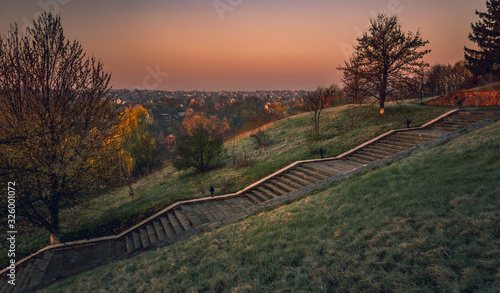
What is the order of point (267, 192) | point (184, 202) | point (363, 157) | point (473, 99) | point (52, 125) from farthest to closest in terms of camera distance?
point (473, 99) < point (363, 157) < point (184, 202) < point (267, 192) < point (52, 125)

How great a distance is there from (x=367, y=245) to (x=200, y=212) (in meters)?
8.17

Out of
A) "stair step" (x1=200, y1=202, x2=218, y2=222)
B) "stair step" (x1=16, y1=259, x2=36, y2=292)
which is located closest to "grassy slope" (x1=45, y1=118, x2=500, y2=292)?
"stair step" (x1=16, y1=259, x2=36, y2=292)

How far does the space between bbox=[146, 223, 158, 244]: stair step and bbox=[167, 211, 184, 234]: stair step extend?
0.82m

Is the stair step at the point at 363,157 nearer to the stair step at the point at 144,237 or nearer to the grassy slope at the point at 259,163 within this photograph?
the grassy slope at the point at 259,163

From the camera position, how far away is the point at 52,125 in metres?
8.43

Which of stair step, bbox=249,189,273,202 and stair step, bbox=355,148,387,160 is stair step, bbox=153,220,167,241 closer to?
stair step, bbox=249,189,273,202

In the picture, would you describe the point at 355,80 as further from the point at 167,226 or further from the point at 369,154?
the point at 167,226

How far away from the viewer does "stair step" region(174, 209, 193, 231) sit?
9.90 meters

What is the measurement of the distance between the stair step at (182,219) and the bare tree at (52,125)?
134 inches

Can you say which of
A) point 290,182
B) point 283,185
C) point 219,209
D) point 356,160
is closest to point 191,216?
point 219,209

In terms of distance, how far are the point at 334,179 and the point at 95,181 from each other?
10.2m

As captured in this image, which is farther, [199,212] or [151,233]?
[199,212]

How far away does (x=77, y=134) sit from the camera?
30.8ft

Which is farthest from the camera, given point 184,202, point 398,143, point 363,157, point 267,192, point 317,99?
point 317,99
